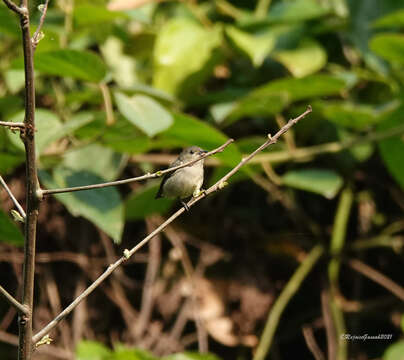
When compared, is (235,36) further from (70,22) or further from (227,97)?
(70,22)

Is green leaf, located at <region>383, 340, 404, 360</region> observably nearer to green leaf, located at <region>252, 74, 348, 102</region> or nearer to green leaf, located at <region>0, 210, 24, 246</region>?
green leaf, located at <region>252, 74, 348, 102</region>

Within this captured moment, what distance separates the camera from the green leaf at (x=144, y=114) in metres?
2.29

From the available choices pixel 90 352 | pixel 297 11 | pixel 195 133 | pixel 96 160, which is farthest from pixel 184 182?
pixel 297 11

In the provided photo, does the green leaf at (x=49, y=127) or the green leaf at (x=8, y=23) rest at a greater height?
the green leaf at (x=8, y=23)

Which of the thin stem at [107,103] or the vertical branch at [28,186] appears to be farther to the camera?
the thin stem at [107,103]

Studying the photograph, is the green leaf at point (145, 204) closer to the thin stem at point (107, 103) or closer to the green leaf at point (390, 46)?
the thin stem at point (107, 103)

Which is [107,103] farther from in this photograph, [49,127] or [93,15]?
[93,15]

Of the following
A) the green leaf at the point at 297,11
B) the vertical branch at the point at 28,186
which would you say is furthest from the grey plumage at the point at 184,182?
the vertical branch at the point at 28,186

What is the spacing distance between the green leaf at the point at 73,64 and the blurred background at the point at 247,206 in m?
0.33

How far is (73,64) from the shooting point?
2.53 metres

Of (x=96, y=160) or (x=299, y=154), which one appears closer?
(x=96, y=160)

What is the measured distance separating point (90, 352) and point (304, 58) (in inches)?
68.7

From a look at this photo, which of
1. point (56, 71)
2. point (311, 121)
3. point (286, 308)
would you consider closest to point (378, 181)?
point (311, 121)

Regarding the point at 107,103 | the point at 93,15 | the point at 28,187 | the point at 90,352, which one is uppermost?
the point at 28,187
